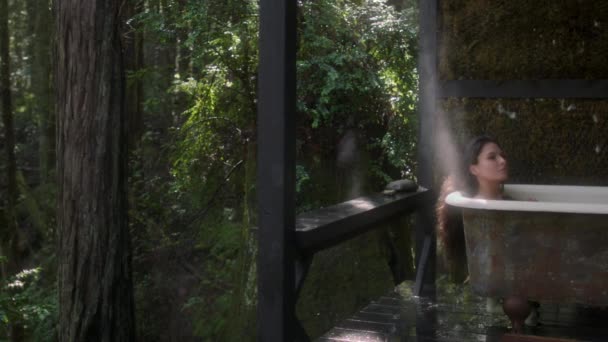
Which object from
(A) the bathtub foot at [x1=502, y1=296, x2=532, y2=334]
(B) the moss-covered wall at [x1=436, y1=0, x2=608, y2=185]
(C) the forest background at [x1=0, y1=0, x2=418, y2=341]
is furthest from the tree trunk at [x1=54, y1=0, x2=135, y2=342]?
(A) the bathtub foot at [x1=502, y1=296, x2=532, y2=334]

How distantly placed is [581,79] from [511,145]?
440mm

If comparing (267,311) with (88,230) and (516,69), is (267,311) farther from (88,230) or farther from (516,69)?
(88,230)

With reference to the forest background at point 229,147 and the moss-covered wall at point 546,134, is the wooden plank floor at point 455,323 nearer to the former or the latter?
the moss-covered wall at point 546,134

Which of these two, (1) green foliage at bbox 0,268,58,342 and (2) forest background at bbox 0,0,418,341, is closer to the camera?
(2) forest background at bbox 0,0,418,341

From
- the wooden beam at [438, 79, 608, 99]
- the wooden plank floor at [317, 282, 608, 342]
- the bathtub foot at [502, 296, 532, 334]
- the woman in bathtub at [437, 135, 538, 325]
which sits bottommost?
the wooden plank floor at [317, 282, 608, 342]

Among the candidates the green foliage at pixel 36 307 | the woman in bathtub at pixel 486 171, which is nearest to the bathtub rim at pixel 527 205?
the woman in bathtub at pixel 486 171

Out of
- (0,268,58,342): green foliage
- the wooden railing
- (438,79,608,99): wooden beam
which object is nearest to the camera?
the wooden railing

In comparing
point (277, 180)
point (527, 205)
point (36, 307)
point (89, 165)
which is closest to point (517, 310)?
point (527, 205)

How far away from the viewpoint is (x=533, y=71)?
3637 mm

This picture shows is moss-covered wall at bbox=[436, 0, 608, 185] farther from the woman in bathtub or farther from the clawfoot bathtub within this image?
the clawfoot bathtub

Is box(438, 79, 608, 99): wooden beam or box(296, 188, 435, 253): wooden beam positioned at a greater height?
box(438, 79, 608, 99): wooden beam

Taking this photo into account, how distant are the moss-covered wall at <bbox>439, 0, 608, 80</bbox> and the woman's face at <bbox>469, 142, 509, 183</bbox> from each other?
0.82m

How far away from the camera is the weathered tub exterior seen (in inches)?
101

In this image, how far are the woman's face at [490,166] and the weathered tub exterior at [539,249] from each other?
0.89ft
